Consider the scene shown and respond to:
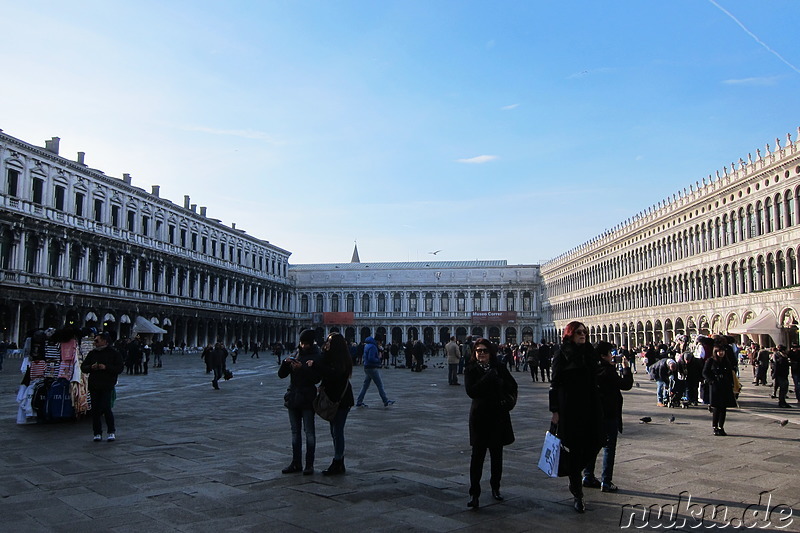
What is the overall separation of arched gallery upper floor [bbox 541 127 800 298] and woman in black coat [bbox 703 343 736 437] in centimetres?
2576

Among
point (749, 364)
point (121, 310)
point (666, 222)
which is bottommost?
point (749, 364)

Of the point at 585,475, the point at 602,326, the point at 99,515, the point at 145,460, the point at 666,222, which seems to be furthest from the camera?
the point at 602,326

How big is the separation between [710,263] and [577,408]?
38.5m

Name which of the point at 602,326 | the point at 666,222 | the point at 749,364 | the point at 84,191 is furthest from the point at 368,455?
the point at 602,326

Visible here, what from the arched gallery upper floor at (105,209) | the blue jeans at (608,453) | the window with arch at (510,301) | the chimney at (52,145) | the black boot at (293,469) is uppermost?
the chimney at (52,145)

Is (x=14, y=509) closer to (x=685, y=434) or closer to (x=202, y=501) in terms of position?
(x=202, y=501)

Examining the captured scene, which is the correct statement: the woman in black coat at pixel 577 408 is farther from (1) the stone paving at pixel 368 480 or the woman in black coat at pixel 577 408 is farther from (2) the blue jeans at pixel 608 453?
(2) the blue jeans at pixel 608 453

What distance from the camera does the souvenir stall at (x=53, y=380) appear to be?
388 inches

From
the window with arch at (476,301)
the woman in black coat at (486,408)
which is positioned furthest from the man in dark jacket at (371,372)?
the window with arch at (476,301)

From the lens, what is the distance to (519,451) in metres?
7.68

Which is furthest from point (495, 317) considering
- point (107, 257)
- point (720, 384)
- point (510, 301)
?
point (720, 384)

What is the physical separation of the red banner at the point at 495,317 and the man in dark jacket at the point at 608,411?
68.5m

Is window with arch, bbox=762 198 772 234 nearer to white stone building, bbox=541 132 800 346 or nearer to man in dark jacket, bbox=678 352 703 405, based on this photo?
white stone building, bbox=541 132 800 346

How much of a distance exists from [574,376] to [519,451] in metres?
2.88
